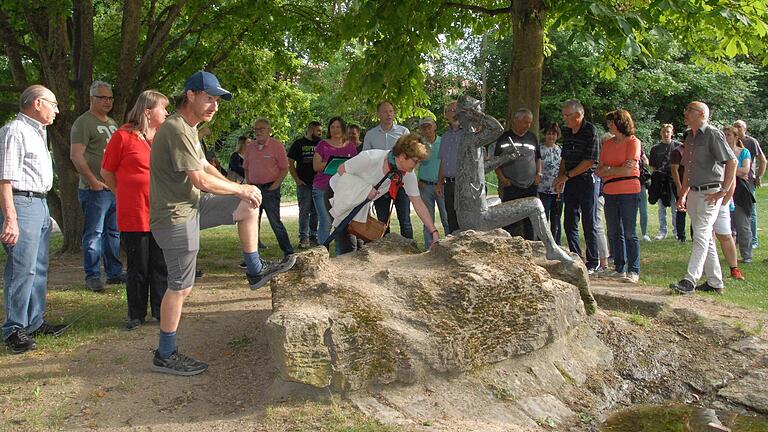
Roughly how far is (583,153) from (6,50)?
8.35 metres

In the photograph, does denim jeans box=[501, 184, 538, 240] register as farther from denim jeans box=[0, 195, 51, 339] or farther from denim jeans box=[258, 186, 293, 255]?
denim jeans box=[0, 195, 51, 339]

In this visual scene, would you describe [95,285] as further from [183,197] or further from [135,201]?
[183,197]

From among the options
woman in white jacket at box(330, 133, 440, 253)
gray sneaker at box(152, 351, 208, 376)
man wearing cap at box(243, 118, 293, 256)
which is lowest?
gray sneaker at box(152, 351, 208, 376)

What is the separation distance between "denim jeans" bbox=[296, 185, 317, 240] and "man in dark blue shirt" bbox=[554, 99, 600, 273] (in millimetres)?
4025

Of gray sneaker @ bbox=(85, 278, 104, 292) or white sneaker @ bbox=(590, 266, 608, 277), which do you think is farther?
white sneaker @ bbox=(590, 266, 608, 277)

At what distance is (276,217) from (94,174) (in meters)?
2.44

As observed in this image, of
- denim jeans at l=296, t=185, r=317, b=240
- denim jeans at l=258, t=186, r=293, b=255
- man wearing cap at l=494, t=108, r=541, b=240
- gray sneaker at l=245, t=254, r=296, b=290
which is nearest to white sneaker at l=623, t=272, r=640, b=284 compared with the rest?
man wearing cap at l=494, t=108, r=541, b=240

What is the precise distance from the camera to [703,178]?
7309mm

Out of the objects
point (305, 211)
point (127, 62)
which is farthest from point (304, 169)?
point (127, 62)

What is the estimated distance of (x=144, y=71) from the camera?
33.0ft

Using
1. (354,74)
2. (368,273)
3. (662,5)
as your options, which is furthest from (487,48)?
(368,273)

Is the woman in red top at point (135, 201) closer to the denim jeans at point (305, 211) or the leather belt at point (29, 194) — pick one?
the leather belt at point (29, 194)

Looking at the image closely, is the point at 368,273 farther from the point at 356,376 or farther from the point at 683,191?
the point at 683,191

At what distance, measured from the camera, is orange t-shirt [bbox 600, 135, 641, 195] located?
26.4ft
